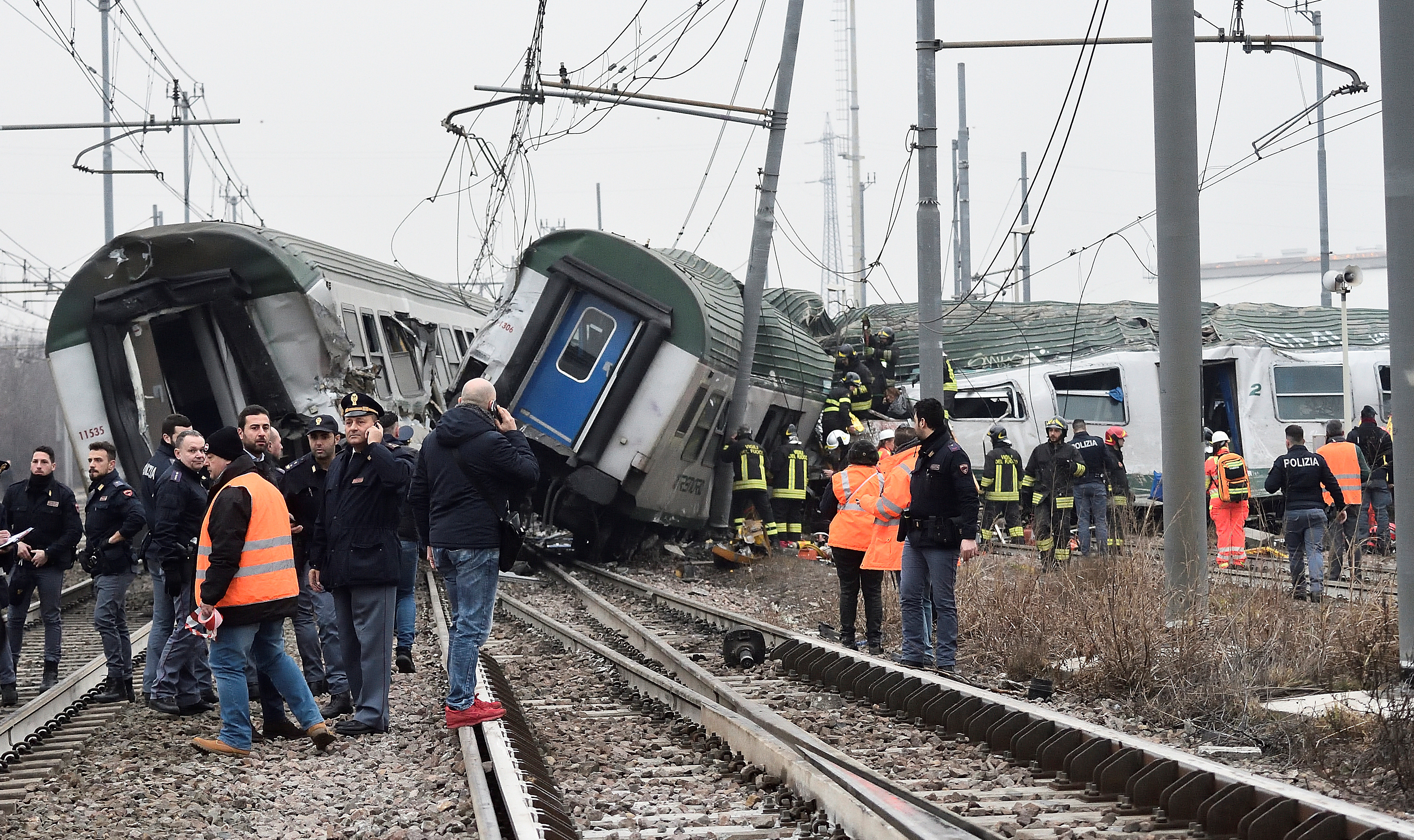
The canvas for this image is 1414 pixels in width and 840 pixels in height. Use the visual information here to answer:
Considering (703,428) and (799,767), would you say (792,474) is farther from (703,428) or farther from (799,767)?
(799,767)

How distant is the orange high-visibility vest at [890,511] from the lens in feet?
30.3

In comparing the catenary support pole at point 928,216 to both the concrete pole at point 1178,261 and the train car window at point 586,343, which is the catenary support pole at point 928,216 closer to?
the train car window at point 586,343

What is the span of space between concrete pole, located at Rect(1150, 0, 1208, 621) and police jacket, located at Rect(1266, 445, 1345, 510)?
422 cm

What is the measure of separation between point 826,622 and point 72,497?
18.8 feet

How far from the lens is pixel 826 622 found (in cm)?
1127

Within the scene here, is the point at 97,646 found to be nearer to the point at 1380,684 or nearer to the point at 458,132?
the point at 458,132

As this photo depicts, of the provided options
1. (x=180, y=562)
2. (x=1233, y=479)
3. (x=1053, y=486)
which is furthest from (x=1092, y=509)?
(x=180, y=562)

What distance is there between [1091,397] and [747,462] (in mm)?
7339

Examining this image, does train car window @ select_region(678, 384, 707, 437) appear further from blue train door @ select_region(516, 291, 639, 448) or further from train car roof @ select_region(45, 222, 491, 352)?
train car roof @ select_region(45, 222, 491, 352)

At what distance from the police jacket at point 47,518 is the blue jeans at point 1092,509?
32.7 feet

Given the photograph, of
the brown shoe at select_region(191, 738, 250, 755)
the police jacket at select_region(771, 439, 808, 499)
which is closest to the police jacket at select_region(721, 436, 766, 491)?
the police jacket at select_region(771, 439, 808, 499)

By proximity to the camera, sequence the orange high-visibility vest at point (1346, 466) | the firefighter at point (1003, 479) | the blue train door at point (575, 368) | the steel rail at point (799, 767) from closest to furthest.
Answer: the steel rail at point (799, 767) < the orange high-visibility vest at point (1346, 466) < the blue train door at point (575, 368) < the firefighter at point (1003, 479)

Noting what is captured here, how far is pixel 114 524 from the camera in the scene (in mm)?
8938

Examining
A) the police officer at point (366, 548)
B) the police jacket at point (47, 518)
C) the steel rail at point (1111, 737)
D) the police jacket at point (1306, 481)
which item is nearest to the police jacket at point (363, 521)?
the police officer at point (366, 548)
